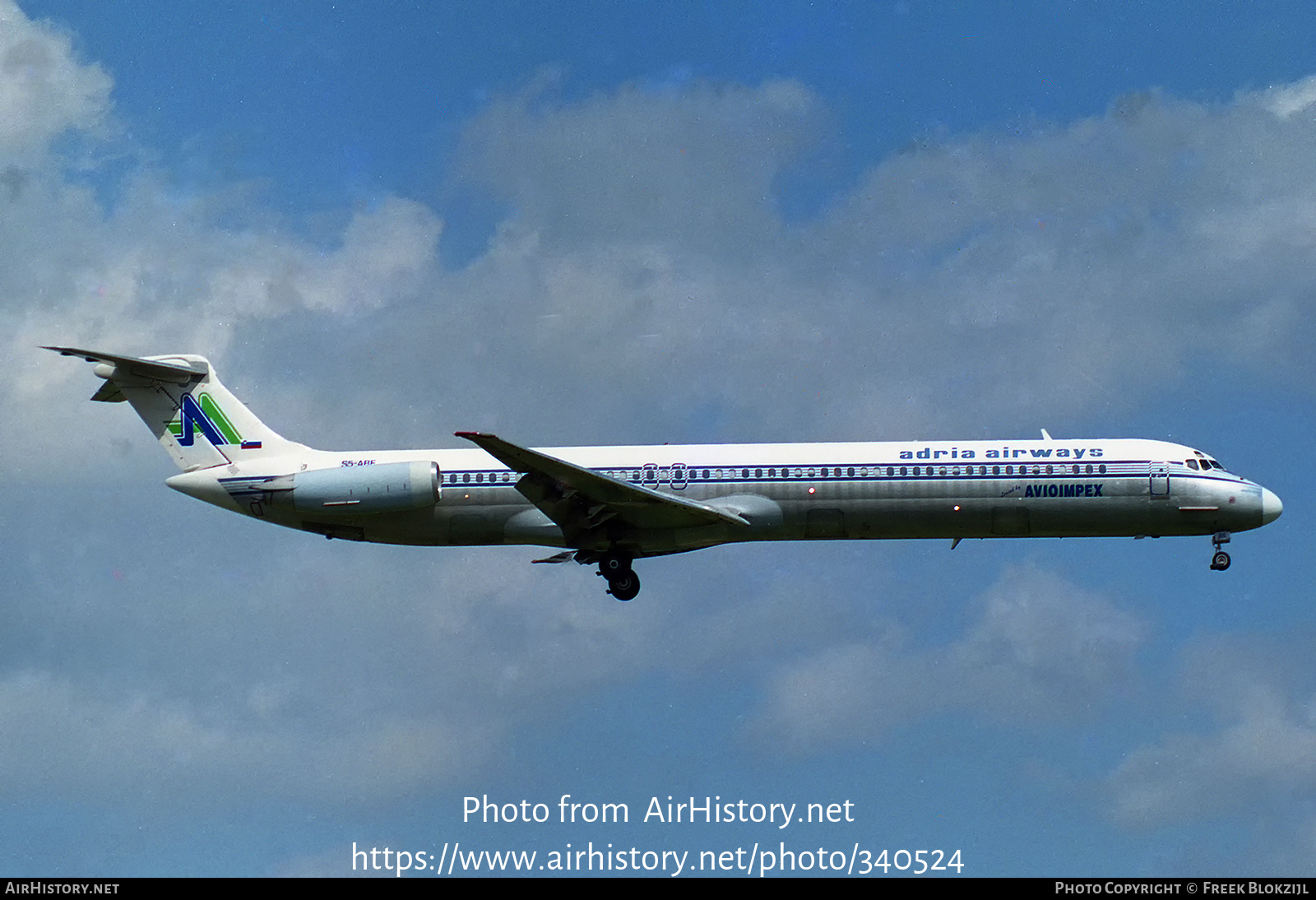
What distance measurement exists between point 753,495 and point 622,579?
4.10 metres

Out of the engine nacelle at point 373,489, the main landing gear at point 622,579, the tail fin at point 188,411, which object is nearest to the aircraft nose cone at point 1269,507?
the main landing gear at point 622,579

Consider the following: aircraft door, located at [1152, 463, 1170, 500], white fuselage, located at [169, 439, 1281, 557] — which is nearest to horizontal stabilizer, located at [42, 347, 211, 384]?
white fuselage, located at [169, 439, 1281, 557]

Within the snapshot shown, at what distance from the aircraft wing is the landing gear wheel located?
1427mm

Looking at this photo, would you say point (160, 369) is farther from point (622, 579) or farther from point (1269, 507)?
point (1269, 507)

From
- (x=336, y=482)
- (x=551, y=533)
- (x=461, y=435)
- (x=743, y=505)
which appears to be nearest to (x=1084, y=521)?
(x=743, y=505)

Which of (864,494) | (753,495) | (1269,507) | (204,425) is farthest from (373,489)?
(1269,507)

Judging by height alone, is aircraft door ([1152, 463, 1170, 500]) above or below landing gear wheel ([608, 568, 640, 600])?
above

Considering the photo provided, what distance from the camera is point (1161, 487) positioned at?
4359 centimetres

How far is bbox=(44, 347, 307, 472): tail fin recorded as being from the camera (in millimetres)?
46062

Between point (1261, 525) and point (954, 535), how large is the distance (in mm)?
8045

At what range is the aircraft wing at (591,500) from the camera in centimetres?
4203

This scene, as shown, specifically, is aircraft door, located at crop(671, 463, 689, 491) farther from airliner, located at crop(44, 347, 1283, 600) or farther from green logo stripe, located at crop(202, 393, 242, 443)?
green logo stripe, located at crop(202, 393, 242, 443)
